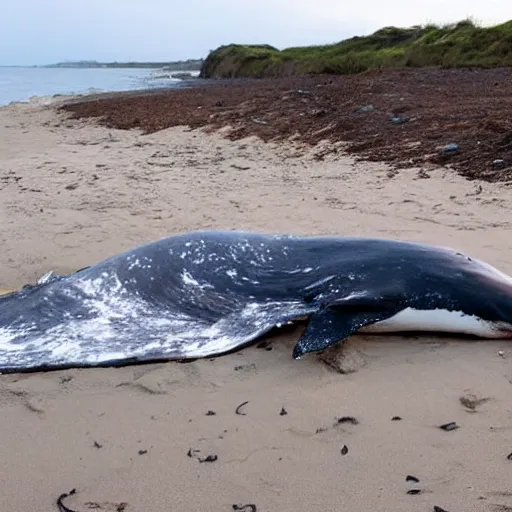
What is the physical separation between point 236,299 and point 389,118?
7218 millimetres

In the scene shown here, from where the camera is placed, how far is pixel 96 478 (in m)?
2.58

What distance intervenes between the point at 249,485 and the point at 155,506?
1.18 ft

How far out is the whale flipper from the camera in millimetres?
3344

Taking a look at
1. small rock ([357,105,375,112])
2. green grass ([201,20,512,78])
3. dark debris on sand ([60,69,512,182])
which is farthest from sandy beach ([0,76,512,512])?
green grass ([201,20,512,78])

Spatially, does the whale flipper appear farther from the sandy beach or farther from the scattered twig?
the scattered twig

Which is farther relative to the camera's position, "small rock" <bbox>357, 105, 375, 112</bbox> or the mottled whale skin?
"small rock" <bbox>357, 105, 375, 112</bbox>

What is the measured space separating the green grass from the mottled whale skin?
22.0m

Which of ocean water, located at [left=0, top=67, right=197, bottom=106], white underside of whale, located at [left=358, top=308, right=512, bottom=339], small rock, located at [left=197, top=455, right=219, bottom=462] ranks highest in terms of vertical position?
ocean water, located at [left=0, top=67, right=197, bottom=106]

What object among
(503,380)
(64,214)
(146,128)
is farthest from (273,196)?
(146,128)

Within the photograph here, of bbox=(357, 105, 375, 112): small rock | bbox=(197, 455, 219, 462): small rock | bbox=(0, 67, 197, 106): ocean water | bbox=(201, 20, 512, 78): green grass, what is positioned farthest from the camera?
bbox=(0, 67, 197, 106): ocean water

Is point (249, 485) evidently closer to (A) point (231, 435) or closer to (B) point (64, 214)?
(A) point (231, 435)

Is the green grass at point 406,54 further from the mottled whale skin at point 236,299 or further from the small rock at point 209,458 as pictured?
the small rock at point 209,458

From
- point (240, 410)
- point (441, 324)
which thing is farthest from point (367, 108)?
point (240, 410)

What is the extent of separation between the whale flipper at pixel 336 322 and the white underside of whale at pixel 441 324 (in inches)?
2.9
